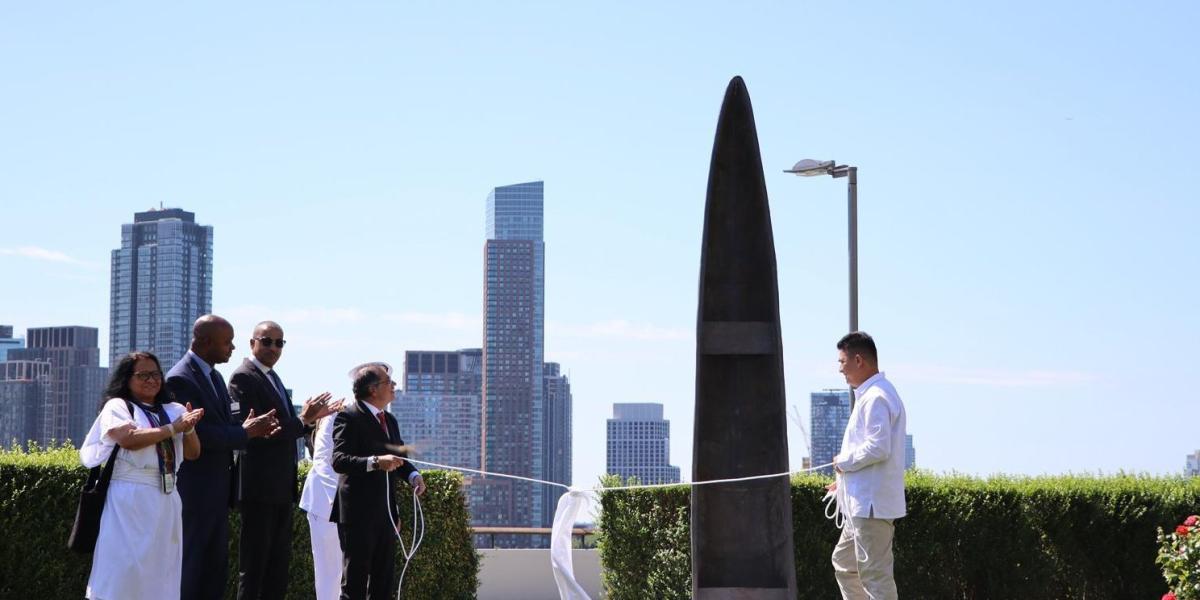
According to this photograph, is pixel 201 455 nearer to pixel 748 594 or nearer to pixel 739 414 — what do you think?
pixel 739 414

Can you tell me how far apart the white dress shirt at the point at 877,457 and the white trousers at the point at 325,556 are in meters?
3.44

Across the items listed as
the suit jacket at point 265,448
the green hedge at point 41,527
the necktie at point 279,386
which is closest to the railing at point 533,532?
the green hedge at point 41,527

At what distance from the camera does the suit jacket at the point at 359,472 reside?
795cm

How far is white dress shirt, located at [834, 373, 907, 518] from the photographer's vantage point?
7.83m

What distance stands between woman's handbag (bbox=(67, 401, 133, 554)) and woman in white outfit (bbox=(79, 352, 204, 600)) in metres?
0.03

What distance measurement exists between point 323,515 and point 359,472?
1.08 metres

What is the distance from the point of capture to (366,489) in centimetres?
796

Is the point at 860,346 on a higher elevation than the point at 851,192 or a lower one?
lower

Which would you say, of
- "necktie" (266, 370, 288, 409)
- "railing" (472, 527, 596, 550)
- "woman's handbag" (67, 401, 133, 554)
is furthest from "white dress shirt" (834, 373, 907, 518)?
"railing" (472, 527, 596, 550)

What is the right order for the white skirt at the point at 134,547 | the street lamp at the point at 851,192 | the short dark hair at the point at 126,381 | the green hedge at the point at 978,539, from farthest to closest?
the street lamp at the point at 851,192 < the green hedge at the point at 978,539 < the short dark hair at the point at 126,381 < the white skirt at the point at 134,547

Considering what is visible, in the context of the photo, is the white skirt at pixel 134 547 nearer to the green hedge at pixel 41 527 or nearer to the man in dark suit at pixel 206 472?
the man in dark suit at pixel 206 472

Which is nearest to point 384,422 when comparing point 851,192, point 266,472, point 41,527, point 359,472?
point 359,472

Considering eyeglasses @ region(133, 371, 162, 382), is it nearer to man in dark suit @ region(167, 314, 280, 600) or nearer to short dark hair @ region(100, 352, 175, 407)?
short dark hair @ region(100, 352, 175, 407)

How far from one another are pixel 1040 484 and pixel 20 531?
8.28 m
